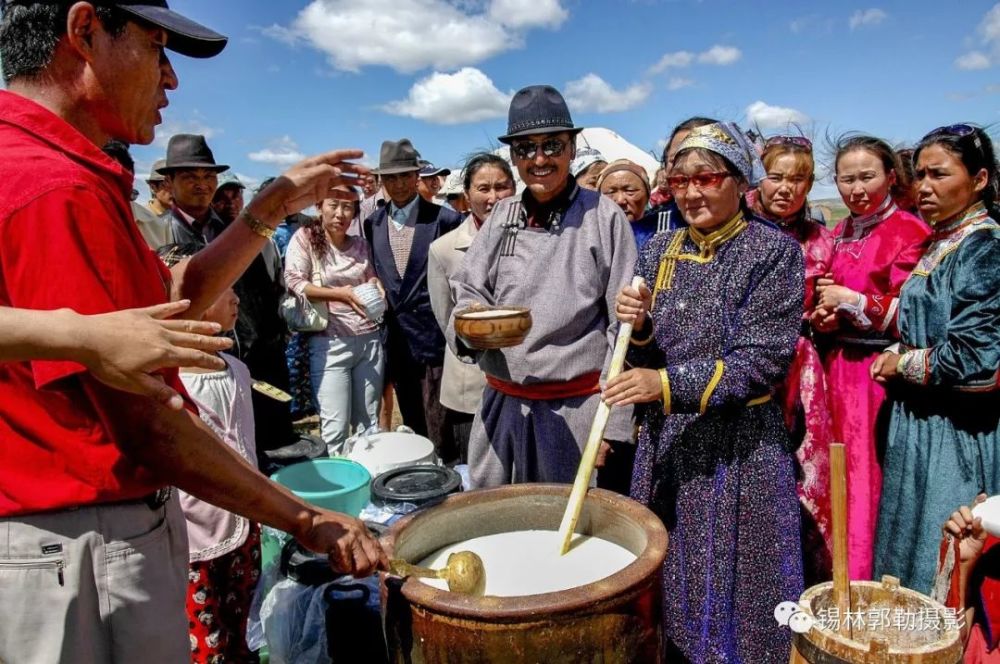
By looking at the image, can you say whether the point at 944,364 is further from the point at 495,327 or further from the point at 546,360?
the point at 495,327

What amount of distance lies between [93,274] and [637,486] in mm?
1880

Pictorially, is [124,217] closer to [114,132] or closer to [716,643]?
[114,132]

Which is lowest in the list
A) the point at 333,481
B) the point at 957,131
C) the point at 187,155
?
the point at 333,481

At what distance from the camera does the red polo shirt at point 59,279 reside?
1.09m

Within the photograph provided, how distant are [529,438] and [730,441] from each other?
2.67 ft

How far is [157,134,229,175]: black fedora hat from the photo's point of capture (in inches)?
161

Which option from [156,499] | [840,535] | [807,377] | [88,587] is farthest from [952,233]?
[88,587]

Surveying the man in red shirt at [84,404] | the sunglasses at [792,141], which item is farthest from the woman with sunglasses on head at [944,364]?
the man in red shirt at [84,404]

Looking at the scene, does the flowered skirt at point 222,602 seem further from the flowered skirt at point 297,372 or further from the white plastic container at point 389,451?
the flowered skirt at point 297,372

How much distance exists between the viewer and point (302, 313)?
4.68m

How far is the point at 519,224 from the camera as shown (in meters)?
2.81

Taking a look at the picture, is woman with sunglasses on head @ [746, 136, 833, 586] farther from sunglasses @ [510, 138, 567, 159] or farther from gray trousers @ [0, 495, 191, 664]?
gray trousers @ [0, 495, 191, 664]

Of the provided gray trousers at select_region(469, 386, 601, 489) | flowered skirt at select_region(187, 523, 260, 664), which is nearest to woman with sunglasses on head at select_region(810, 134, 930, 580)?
gray trousers at select_region(469, 386, 601, 489)

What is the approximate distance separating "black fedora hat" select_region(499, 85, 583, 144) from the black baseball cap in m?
1.43
